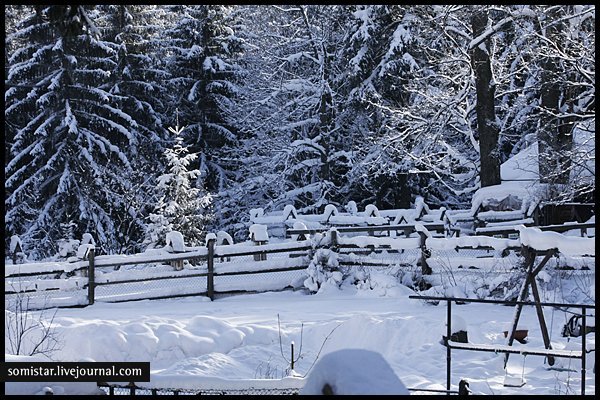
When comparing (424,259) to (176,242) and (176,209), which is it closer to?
(176,242)

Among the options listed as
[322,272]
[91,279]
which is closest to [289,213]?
[322,272]

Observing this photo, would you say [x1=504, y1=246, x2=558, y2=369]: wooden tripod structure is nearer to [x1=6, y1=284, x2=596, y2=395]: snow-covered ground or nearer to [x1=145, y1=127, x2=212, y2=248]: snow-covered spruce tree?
[x1=6, y1=284, x2=596, y2=395]: snow-covered ground

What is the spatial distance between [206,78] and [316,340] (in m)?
24.1

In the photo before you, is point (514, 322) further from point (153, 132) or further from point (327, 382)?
point (153, 132)

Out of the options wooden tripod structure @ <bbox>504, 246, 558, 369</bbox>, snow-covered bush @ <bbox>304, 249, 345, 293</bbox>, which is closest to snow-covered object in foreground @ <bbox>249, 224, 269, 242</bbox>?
snow-covered bush @ <bbox>304, 249, 345, 293</bbox>

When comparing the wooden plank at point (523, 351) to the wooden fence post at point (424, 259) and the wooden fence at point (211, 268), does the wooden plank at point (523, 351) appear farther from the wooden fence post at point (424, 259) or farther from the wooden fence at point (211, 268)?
the wooden fence post at point (424, 259)

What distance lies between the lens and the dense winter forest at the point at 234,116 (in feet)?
83.0

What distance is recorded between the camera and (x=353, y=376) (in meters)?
2.94

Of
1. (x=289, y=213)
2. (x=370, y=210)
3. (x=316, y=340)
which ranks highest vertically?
(x=370, y=210)

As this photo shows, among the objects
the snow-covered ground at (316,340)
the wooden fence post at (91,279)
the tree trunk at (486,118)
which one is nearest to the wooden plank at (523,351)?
the snow-covered ground at (316,340)

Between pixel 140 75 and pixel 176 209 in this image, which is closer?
pixel 176 209

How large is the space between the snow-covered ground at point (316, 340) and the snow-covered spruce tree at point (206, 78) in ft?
67.1

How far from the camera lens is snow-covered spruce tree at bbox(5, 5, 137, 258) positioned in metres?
28.7
